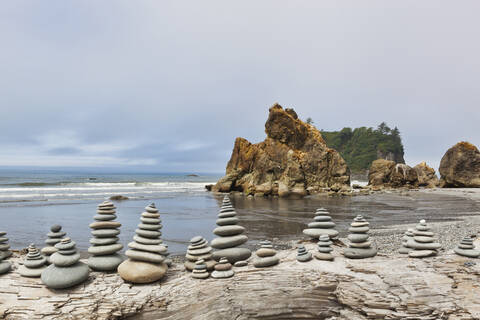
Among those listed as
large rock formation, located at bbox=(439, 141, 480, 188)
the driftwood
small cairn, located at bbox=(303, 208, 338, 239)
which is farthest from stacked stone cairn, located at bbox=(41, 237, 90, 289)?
large rock formation, located at bbox=(439, 141, 480, 188)

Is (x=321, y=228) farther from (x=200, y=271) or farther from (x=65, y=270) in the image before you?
(x=65, y=270)

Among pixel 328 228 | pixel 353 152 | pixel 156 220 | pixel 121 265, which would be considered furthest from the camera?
pixel 353 152

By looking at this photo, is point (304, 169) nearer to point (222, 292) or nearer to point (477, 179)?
point (477, 179)

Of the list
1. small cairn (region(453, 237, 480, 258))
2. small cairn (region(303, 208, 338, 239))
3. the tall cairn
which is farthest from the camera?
small cairn (region(303, 208, 338, 239))

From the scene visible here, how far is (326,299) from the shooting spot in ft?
14.9

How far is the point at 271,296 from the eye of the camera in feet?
14.9

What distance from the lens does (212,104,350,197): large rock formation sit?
39125 millimetres

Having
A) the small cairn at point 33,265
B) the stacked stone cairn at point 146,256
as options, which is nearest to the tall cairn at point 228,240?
the stacked stone cairn at point 146,256

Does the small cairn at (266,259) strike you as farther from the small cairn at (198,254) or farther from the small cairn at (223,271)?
the small cairn at (198,254)

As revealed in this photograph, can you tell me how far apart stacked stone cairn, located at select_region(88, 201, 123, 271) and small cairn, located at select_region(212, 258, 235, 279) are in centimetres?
183

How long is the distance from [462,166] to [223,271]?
51825 mm

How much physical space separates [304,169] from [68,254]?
3743cm

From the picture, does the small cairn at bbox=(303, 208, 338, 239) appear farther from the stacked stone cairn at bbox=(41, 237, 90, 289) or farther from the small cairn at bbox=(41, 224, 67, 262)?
the small cairn at bbox=(41, 224, 67, 262)

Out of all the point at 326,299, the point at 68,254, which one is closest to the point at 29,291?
the point at 68,254
